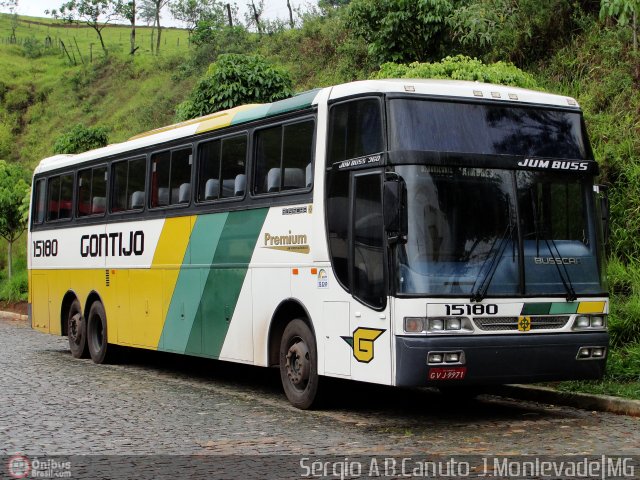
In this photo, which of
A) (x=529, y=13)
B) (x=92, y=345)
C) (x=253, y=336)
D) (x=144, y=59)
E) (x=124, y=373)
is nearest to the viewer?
(x=253, y=336)

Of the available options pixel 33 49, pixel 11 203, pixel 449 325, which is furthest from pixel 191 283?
pixel 33 49

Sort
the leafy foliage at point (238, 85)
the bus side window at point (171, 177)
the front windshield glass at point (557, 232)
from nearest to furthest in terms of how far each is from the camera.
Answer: the front windshield glass at point (557, 232)
the bus side window at point (171, 177)
the leafy foliage at point (238, 85)

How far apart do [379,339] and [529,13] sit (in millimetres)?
13748

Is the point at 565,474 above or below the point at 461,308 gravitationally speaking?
below

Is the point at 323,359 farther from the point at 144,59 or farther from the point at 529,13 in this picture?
the point at 144,59

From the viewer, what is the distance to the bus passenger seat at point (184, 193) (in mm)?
14164

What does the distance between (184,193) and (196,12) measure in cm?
5716

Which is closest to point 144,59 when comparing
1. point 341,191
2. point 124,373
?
point 124,373

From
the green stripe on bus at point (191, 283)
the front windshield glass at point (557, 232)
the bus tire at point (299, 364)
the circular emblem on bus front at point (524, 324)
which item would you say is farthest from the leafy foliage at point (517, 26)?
the circular emblem on bus front at point (524, 324)

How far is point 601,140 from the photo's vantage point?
16.7 meters

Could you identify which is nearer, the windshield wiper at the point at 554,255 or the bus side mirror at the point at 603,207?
the windshield wiper at the point at 554,255

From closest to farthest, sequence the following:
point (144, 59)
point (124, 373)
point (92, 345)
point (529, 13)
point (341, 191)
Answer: point (341, 191) → point (124, 373) → point (92, 345) → point (529, 13) → point (144, 59)

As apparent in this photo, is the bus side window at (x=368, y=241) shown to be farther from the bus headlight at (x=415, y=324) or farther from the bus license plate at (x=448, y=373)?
the bus license plate at (x=448, y=373)

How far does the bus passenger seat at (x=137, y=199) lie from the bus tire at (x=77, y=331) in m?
2.93
